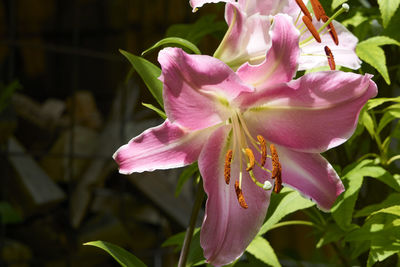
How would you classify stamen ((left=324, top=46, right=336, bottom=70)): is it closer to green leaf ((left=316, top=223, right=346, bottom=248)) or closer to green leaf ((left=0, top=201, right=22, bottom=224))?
green leaf ((left=316, top=223, right=346, bottom=248))

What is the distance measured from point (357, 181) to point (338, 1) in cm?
18

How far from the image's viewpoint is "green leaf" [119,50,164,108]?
53cm

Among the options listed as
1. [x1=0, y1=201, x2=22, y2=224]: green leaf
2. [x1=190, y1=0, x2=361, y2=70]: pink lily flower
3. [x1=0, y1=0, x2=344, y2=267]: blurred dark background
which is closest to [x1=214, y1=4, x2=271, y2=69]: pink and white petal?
[x1=190, y1=0, x2=361, y2=70]: pink lily flower

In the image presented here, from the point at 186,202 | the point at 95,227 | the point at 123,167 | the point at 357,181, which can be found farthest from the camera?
the point at 95,227

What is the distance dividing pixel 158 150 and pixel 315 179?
13 cm

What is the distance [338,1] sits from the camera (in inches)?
25.0

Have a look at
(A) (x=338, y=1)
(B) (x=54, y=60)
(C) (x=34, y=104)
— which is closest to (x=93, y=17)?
(B) (x=54, y=60)

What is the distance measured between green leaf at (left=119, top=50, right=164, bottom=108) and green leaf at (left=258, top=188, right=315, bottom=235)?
6.6 inches

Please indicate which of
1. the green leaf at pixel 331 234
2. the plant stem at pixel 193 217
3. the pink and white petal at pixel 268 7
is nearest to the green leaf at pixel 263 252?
the green leaf at pixel 331 234

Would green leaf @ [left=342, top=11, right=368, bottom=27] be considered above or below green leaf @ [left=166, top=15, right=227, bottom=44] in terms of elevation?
above

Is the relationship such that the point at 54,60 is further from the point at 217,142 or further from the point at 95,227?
the point at 217,142

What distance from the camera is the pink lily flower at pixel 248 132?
472 millimetres

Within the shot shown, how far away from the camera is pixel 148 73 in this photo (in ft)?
1.76

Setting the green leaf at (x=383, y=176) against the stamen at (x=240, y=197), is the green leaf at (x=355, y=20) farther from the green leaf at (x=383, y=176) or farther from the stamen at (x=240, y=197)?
the stamen at (x=240, y=197)
